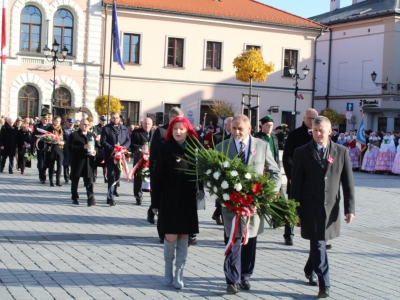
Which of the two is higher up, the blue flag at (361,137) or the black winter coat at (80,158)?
the blue flag at (361,137)

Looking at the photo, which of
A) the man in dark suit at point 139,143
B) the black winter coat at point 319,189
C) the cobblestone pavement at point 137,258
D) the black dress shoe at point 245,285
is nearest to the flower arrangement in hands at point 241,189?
the black winter coat at point 319,189

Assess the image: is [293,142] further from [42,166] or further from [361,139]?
[361,139]

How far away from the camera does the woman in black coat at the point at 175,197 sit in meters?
6.77

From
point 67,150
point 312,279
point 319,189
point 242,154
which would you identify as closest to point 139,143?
point 67,150

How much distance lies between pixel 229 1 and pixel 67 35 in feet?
40.7

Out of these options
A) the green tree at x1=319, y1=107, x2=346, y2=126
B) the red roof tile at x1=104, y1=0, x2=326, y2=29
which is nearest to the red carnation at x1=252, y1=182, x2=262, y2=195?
the red roof tile at x1=104, y1=0, x2=326, y2=29

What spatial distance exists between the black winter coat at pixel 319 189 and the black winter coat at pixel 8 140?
15.6 meters

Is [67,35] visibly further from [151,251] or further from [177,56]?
[151,251]

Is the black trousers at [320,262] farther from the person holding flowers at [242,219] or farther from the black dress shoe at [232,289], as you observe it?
the black dress shoe at [232,289]

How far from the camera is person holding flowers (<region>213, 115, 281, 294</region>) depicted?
6.68 meters

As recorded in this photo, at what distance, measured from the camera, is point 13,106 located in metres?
39.5

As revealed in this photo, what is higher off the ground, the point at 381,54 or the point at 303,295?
the point at 381,54

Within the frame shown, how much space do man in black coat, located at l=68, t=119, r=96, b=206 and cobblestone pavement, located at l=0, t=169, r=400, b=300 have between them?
399 millimetres

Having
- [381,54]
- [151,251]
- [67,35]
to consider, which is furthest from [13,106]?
[151,251]
